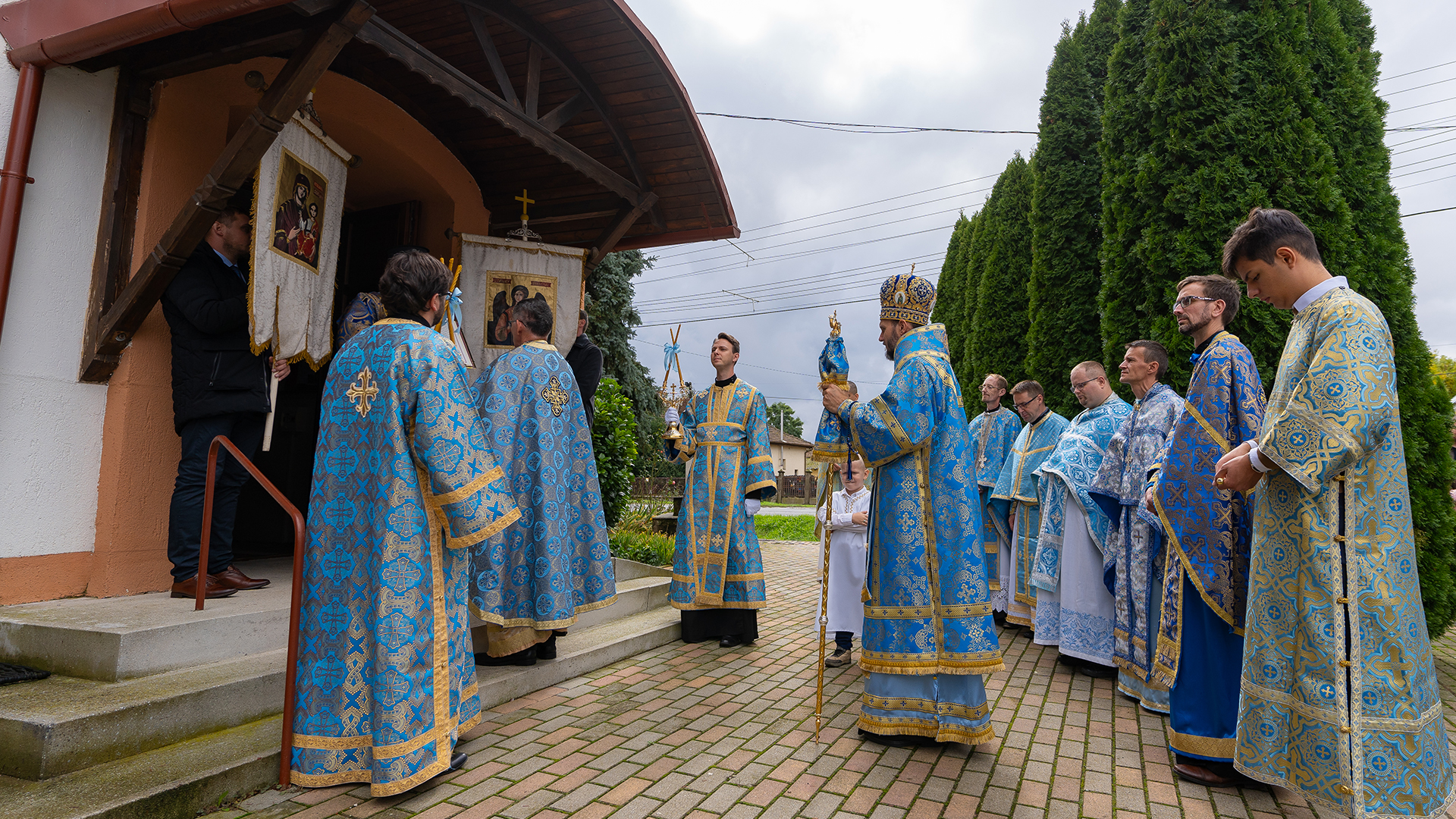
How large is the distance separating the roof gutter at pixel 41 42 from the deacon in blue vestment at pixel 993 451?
19.8 ft

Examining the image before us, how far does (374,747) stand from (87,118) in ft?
11.7

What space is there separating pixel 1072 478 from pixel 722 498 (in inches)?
99.6

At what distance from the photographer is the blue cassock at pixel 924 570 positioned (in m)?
3.50

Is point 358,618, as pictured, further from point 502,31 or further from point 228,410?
point 502,31

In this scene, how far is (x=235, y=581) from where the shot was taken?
3.99m

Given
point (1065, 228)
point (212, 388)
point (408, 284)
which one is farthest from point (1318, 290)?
point (1065, 228)

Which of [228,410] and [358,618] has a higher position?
[228,410]

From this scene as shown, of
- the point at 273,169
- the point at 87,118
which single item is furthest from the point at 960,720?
the point at 87,118

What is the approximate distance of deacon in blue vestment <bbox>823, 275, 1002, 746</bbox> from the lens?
11.5 feet

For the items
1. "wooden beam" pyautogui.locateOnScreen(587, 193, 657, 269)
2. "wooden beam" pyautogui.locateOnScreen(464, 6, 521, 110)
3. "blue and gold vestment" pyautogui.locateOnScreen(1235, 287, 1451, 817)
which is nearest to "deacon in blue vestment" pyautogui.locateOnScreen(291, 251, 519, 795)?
"wooden beam" pyautogui.locateOnScreen(464, 6, 521, 110)

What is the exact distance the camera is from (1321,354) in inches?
102

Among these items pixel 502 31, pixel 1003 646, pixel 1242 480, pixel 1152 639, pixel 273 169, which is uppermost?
pixel 502 31

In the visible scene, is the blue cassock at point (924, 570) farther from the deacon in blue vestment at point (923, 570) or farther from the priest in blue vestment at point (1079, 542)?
the priest in blue vestment at point (1079, 542)

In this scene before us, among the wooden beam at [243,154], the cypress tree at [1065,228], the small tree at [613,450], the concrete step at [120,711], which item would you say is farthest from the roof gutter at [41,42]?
the cypress tree at [1065,228]
